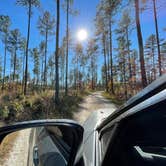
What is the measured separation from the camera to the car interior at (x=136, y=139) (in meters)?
1.43

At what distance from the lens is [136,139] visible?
1.55 meters

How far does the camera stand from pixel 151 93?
97cm

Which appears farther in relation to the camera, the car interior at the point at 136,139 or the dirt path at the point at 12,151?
the dirt path at the point at 12,151

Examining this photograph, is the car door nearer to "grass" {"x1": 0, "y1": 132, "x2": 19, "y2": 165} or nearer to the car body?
the car body

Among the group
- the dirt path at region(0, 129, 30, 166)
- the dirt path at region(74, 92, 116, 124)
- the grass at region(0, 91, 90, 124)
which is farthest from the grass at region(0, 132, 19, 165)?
the dirt path at region(74, 92, 116, 124)

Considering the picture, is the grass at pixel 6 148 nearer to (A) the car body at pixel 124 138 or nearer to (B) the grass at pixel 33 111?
(A) the car body at pixel 124 138

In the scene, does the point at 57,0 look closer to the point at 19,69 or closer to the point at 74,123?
the point at 74,123

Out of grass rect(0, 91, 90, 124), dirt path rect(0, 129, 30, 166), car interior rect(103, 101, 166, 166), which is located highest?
car interior rect(103, 101, 166, 166)

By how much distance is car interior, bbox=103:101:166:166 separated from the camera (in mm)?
1429

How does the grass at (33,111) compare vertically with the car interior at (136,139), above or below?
below

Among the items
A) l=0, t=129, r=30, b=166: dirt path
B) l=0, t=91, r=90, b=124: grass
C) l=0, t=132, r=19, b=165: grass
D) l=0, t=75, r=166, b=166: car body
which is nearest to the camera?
l=0, t=75, r=166, b=166: car body

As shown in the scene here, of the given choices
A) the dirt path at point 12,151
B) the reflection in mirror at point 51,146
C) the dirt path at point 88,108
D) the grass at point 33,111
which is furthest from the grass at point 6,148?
the dirt path at point 88,108

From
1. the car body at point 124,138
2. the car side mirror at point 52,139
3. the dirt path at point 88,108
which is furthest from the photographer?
the dirt path at point 88,108

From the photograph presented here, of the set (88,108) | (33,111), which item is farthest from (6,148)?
(88,108)
